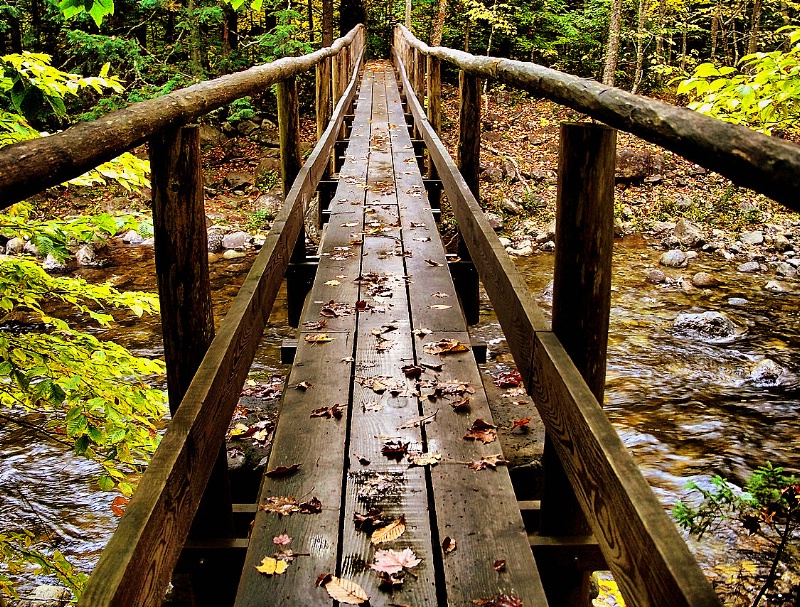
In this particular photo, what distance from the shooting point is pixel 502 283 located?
9.32ft

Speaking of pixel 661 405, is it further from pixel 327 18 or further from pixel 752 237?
pixel 327 18

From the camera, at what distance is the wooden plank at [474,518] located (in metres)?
1.97

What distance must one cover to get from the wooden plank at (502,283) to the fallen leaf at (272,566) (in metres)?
1.08

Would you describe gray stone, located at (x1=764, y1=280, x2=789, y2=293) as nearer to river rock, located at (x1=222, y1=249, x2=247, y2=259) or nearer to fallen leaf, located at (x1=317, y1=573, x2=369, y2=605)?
river rock, located at (x1=222, y1=249, x2=247, y2=259)

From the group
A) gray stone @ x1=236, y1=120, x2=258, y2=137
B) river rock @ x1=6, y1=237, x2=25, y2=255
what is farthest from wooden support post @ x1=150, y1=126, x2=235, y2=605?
gray stone @ x1=236, y1=120, x2=258, y2=137

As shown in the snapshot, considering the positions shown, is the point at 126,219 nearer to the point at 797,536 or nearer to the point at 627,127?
the point at 627,127

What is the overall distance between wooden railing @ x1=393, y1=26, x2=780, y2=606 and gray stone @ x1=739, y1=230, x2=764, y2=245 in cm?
1265

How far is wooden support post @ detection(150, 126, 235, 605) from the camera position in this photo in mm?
2076

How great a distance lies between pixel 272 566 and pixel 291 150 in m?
3.91

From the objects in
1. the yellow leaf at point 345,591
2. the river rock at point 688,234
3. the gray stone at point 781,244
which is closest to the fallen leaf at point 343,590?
the yellow leaf at point 345,591

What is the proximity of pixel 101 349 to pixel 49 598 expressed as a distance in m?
2.34

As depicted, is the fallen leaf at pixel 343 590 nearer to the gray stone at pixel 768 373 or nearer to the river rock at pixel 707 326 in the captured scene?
the gray stone at pixel 768 373

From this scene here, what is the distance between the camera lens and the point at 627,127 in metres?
1.68

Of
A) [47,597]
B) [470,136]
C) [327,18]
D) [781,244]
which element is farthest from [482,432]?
[327,18]
